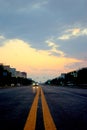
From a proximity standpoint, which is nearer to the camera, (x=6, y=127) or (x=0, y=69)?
(x=6, y=127)

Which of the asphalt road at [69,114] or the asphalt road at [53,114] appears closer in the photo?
the asphalt road at [53,114]

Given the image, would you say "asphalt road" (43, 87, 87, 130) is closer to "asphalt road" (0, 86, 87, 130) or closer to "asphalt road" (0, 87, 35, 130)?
"asphalt road" (0, 86, 87, 130)

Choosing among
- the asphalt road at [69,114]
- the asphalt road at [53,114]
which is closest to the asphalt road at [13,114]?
the asphalt road at [53,114]

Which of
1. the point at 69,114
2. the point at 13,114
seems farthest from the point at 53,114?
the point at 13,114

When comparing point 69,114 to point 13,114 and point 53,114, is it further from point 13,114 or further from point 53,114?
point 13,114

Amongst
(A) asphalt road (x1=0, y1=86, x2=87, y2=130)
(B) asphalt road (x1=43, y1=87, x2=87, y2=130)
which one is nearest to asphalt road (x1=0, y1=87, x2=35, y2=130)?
(A) asphalt road (x1=0, y1=86, x2=87, y2=130)

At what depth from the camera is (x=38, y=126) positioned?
9234 mm

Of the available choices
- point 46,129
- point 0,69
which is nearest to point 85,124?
point 46,129

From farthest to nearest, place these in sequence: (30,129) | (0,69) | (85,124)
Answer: (0,69), (85,124), (30,129)

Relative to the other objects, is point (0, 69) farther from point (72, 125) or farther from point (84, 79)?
point (72, 125)

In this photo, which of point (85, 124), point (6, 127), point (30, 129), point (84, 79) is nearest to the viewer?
point (30, 129)

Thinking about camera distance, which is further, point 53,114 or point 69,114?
point 53,114

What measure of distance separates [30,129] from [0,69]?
503ft

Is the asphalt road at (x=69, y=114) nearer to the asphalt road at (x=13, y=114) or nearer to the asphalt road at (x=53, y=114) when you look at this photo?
the asphalt road at (x=53, y=114)
